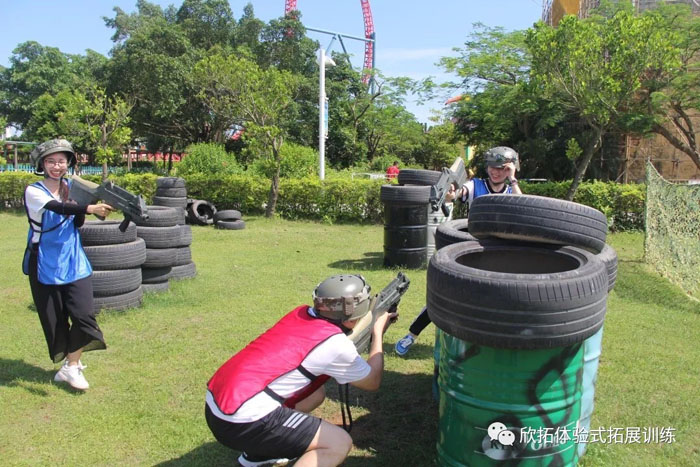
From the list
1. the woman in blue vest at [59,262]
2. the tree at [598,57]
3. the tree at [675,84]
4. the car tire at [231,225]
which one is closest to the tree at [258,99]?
the car tire at [231,225]

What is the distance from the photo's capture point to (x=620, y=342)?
5312 mm

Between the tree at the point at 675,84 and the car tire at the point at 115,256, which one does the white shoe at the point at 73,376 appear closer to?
the car tire at the point at 115,256

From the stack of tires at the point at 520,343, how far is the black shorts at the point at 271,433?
2.49 ft

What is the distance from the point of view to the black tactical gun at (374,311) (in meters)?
3.09

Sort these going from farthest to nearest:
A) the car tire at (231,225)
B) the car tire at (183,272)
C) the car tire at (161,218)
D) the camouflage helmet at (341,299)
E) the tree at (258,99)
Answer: the tree at (258,99) < the car tire at (231,225) < the car tire at (183,272) < the car tire at (161,218) < the camouflage helmet at (341,299)

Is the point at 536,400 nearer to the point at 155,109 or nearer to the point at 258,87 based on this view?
Result: the point at 258,87

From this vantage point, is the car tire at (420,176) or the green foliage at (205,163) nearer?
the car tire at (420,176)

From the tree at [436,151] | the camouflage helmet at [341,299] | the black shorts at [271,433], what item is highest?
the tree at [436,151]

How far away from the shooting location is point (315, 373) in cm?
268

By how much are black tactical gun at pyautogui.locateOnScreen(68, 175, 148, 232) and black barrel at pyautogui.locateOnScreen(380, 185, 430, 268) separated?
188 inches

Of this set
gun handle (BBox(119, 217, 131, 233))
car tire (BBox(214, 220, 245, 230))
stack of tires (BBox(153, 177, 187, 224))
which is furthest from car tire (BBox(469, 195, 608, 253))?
car tire (BBox(214, 220, 245, 230))

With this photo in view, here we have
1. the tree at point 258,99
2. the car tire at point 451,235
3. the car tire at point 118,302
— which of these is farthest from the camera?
the tree at point 258,99

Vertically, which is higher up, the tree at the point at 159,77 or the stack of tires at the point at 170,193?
the tree at the point at 159,77

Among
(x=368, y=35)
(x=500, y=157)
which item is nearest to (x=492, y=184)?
(x=500, y=157)
